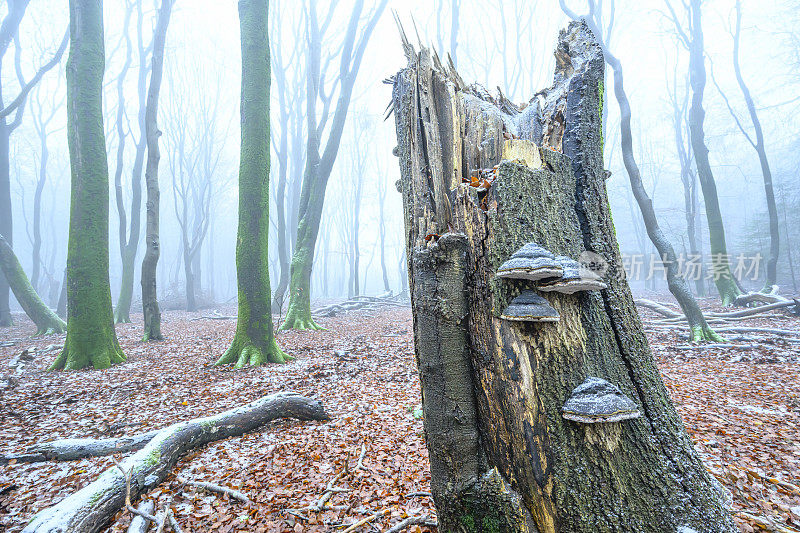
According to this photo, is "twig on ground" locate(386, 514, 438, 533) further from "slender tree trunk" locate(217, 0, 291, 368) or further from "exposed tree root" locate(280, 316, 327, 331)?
"exposed tree root" locate(280, 316, 327, 331)

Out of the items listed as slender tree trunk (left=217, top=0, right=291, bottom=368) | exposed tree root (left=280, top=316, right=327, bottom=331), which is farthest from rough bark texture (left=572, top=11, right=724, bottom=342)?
exposed tree root (left=280, top=316, right=327, bottom=331)

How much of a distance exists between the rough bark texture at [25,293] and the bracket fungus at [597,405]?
15631 mm

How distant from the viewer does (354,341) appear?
10359 mm

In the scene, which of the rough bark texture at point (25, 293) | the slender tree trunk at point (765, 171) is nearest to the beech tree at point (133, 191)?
the rough bark texture at point (25, 293)

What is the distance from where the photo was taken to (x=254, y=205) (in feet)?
25.0

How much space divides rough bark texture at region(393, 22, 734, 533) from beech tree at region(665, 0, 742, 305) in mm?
14710

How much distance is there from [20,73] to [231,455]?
26593 mm

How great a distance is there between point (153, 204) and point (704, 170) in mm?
19528

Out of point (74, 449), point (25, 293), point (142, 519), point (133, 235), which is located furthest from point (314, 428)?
point (133, 235)

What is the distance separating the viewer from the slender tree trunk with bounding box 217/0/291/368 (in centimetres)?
747

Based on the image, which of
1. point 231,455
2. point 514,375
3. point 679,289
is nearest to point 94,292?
point 231,455

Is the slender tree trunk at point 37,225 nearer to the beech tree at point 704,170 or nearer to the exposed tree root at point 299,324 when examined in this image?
the exposed tree root at point 299,324

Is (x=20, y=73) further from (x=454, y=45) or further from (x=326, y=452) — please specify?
(x=326, y=452)

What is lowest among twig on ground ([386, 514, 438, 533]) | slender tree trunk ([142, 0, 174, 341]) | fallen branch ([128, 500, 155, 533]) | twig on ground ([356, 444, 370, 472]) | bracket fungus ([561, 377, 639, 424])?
twig on ground ([356, 444, 370, 472])
